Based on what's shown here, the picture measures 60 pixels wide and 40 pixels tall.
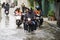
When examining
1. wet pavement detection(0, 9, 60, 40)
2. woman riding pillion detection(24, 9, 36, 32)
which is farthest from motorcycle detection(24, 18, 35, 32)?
wet pavement detection(0, 9, 60, 40)

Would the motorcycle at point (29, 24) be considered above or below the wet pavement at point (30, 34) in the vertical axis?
above

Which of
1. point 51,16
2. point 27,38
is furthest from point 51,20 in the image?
point 27,38

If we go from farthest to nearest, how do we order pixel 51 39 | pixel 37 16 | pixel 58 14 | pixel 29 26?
pixel 58 14
pixel 37 16
pixel 29 26
pixel 51 39

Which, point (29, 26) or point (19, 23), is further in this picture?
point (19, 23)

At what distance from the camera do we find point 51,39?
559 inches

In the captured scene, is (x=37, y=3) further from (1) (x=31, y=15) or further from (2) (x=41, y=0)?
(1) (x=31, y=15)

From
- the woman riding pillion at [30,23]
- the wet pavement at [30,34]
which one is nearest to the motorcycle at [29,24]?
the woman riding pillion at [30,23]

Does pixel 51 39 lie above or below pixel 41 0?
below

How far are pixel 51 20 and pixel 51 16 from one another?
50cm

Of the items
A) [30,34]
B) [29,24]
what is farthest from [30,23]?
[30,34]

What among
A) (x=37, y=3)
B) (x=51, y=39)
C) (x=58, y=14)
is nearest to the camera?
(x=51, y=39)

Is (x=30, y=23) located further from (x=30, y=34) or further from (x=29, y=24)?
(x=30, y=34)

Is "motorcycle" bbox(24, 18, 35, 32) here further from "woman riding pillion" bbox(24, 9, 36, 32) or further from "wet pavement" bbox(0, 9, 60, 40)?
"wet pavement" bbox(0, 9, 60, 40)

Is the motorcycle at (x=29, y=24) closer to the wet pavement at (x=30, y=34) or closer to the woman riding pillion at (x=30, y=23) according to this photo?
the woman riding pillion at (x=30, y=23)
